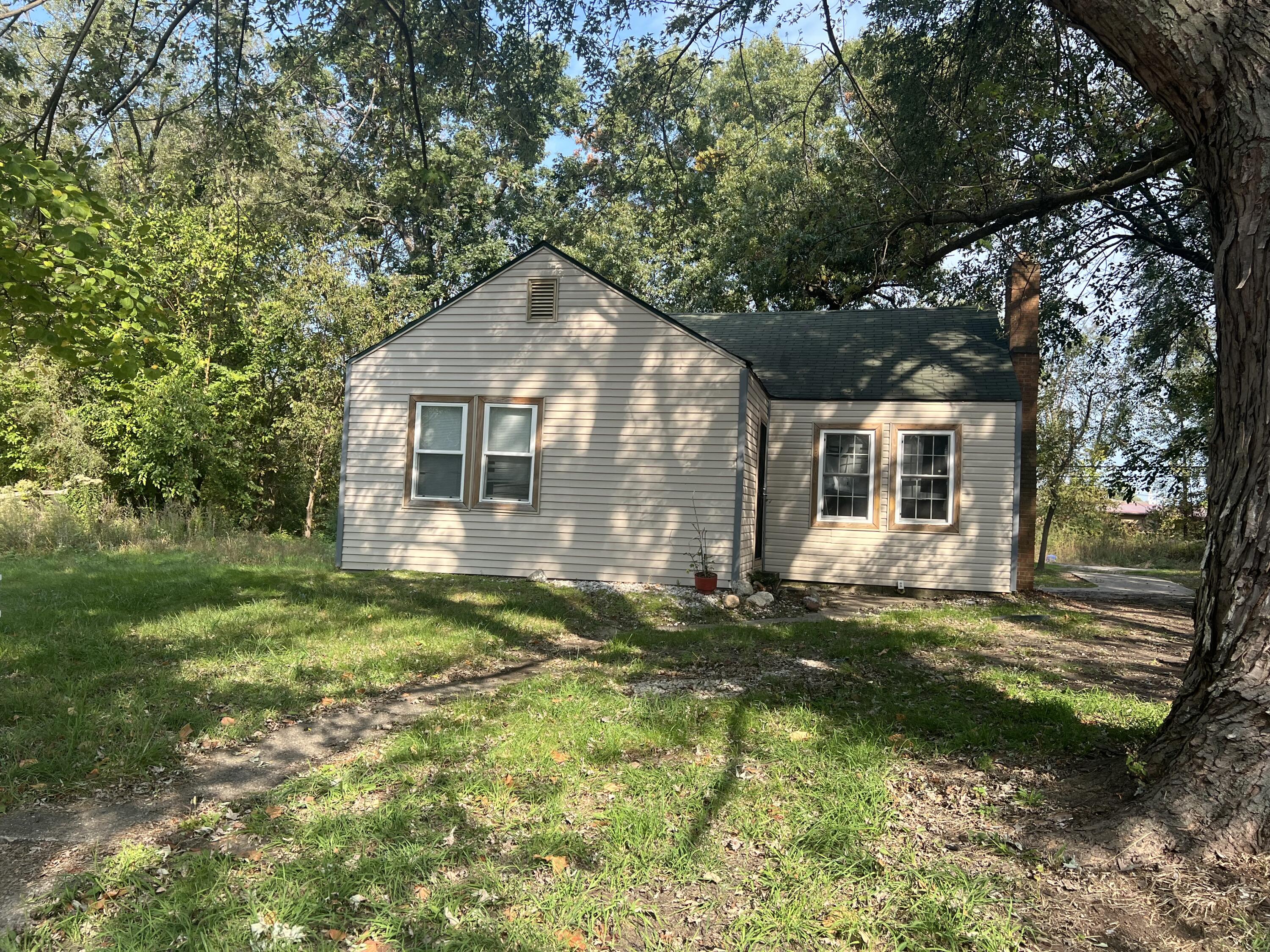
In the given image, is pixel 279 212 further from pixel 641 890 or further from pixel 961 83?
pixel 641 890

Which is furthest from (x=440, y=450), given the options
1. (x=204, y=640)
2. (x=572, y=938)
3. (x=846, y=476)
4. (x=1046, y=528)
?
(x=1046, y=528)

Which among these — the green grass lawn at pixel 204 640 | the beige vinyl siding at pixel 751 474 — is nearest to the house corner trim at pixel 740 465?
the beige vinyl siding at pixel 751 474

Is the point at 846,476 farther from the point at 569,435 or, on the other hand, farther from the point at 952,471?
the point at 569,435

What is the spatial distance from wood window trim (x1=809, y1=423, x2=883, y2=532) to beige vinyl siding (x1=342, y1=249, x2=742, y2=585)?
2.59 meters

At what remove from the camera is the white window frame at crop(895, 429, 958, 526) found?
42.9ft

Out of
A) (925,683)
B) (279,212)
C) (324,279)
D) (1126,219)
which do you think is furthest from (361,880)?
(279,212)

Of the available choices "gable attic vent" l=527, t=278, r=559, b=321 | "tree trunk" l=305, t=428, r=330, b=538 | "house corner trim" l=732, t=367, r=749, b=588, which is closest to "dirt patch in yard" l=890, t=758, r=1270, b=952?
A: "house corner trim" l=732, t=367, r=749, b=588

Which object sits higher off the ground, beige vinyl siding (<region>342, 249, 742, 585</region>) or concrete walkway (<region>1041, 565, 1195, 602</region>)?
beige vinyl siding (<region>342, 249, 742, 585</region>)

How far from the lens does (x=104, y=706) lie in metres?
4.96

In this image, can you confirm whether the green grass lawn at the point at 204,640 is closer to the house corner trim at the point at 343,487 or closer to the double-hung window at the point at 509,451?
the house corner trim at the point at 343,487

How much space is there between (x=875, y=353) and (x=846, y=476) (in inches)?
103

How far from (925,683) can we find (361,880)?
4.62m

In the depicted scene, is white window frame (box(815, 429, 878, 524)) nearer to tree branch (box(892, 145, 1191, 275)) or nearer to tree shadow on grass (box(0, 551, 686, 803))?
tree shadow on grass (box(0, 551, 686, 803))

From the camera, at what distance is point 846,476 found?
13.6m
